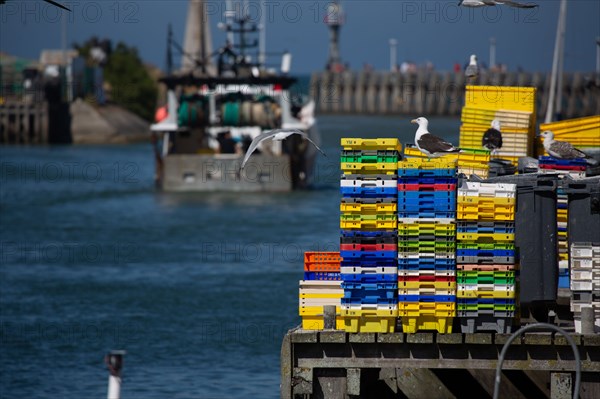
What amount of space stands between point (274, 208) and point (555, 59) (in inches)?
415

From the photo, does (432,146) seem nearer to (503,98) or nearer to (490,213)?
(490,213)

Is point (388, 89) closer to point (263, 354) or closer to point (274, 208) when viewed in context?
point (274, 208)

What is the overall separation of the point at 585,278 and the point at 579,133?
308 inches

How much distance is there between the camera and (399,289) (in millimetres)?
12188

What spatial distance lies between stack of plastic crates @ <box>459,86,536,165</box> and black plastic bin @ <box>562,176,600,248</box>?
5.67m

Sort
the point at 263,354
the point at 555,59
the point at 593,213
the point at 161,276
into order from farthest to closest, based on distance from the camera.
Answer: the point at 555,59, the point at 161,276, the point at 263,354, the point at 593,213

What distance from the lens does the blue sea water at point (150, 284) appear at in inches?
810

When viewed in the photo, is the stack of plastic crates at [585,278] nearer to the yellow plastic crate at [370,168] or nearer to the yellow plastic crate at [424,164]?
the yellow plastic crate at [424,164]

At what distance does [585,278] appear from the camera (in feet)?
40.8

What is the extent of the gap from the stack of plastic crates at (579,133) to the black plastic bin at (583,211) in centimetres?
675

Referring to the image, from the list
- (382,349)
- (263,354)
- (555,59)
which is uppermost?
(555,59)

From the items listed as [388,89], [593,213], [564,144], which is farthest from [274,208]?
[388,89]

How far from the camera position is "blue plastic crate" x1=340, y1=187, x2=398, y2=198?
12.3 meters

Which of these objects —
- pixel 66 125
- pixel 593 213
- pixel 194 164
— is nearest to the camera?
pixel 593 213
